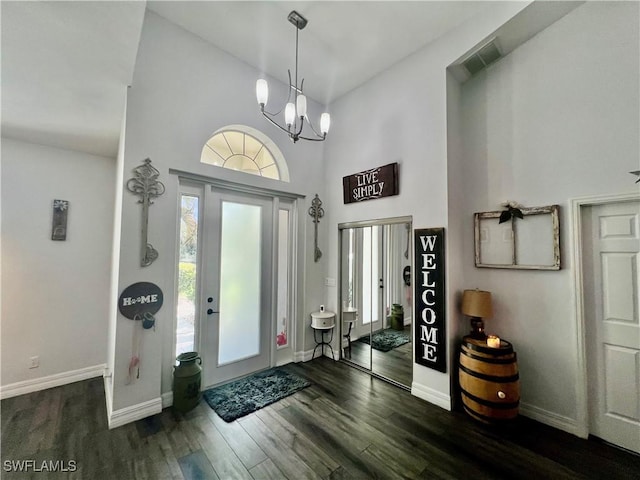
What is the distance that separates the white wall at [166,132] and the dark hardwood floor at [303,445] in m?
0.44

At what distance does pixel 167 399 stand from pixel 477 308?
3.28 metres

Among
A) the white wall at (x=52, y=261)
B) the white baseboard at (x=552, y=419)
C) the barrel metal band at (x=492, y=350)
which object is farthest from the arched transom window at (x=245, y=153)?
the white baseboard at (x=552, y=419)

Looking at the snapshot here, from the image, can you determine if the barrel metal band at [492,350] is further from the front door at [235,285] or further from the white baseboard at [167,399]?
the white baseboard at [167,399]

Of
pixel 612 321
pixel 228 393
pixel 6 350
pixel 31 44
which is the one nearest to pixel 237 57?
pixel 31 44

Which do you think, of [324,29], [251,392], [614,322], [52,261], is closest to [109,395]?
[251,392]

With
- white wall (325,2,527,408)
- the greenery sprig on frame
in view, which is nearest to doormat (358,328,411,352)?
white wall (325,2,527,408)

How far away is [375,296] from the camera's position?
12.0 ft

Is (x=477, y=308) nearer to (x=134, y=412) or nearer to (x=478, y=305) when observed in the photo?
(x=478, y=305)

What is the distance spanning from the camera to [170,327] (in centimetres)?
263

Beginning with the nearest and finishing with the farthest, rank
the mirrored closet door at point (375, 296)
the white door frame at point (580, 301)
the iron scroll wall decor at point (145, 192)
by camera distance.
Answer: the white door frame at point (580, 301) → the iron scroll wall decor at point (145, 192) → the mirrored closet door at point (375, 296)

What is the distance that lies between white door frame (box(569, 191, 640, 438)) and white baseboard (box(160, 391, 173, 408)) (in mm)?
3829

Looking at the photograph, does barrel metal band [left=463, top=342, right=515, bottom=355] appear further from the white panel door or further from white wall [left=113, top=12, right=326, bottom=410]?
white wall [left=113, top=12, right=326, bottom=410]

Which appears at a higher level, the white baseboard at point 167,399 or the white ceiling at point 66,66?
the white ceiling at point 66,66

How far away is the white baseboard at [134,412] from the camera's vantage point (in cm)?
225
